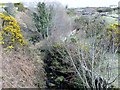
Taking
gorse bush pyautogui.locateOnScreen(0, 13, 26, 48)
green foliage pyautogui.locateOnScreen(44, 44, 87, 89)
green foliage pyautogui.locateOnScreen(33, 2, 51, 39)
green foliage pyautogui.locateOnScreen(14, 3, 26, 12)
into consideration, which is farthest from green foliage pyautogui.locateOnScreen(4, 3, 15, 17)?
green foliage pyautogui.locateOnScreen(44, 44, 87, 89)

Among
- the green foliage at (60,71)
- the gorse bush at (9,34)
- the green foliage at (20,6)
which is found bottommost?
the green foliage at (60,71)

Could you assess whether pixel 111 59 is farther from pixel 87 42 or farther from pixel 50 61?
pixel 50 61

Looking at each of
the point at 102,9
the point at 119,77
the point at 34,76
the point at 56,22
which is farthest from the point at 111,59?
the point at 56,22

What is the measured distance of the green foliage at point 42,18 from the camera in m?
7.68

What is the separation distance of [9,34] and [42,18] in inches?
82.5

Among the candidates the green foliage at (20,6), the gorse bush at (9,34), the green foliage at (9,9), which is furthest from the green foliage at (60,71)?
the green foliage at (20,6)

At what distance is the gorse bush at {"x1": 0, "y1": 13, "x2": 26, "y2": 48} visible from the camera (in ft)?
19.1

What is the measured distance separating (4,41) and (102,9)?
3.63 metres

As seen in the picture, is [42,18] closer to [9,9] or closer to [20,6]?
[9,9]

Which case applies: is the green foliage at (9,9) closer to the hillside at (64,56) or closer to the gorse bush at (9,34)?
the hillside at (64,56)

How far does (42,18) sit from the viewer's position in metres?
7.80

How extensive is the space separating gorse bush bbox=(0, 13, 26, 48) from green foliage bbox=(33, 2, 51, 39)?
4.93ft

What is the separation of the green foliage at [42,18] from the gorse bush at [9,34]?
150 centimetres

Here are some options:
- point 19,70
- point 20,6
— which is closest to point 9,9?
point 20,6
